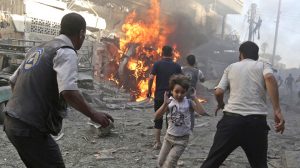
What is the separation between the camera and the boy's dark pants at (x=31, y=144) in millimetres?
2875

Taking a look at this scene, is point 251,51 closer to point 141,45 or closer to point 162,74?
point 162,74

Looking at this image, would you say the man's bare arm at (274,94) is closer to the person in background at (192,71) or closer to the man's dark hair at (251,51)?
the man's dark hair at (251,51)

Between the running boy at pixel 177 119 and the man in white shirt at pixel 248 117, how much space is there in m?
0.75

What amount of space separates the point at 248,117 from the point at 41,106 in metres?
2.20

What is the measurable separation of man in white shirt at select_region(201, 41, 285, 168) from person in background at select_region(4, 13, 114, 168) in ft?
5.16

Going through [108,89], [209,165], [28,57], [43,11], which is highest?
[43,11]

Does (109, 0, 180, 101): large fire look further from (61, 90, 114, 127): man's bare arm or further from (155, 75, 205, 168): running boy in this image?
(61, 90, 114, 127): man's bare arm

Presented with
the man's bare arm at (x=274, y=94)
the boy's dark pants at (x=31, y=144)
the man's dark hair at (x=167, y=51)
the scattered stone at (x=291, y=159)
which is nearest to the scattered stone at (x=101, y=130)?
the man's dark hair at (x=167, y=51)

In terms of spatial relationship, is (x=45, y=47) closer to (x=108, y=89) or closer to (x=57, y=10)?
(x=108, y=89)

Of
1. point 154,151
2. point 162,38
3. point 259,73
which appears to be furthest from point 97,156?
point 162,38

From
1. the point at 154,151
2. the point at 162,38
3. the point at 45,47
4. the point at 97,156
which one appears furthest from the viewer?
the point at 162,38

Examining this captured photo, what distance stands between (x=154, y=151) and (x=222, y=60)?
30.3 metres

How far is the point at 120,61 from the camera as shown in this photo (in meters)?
19.2

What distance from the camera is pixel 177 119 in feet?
15.9
